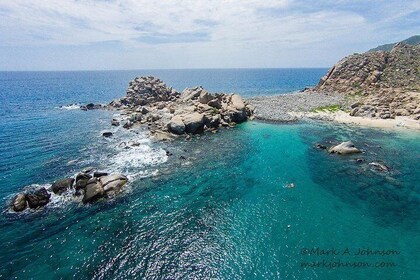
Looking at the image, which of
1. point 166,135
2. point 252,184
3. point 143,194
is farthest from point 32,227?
point 166,135

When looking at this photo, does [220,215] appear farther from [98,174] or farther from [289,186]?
[98,174]

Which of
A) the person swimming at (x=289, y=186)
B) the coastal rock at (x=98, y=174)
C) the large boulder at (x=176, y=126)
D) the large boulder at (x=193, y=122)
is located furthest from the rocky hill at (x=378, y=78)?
the coastal rock at (x=98, y=174)

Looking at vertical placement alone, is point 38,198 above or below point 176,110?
→ below

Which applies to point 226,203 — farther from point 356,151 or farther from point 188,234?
point 356,151

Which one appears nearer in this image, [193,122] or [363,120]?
[193,122]

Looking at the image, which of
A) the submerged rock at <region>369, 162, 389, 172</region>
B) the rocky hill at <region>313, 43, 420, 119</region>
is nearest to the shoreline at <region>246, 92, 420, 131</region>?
the rocky hill at <region>313, 43, 420, 119</region>

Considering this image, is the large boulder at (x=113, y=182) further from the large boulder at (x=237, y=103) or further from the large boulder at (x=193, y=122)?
the large boulder at (x=237, y=103)

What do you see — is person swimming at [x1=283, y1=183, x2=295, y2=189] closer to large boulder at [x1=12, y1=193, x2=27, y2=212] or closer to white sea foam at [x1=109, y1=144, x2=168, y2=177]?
white sea foam at [x1=109, y1=144, x2=168, y2=177]

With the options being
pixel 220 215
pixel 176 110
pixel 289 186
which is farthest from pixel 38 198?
pixel 176 110
